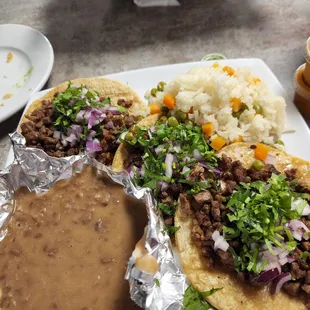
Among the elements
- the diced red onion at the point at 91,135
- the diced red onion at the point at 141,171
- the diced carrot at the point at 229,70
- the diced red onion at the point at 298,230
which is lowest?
the diced red onion at the point at 91,135

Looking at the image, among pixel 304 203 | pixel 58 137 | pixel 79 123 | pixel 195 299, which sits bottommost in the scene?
pixel 195 299

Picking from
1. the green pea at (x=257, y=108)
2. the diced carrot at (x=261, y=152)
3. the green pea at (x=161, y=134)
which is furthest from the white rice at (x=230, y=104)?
the green pea at (x=161, y=134)

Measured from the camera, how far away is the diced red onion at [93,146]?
3.73 meters

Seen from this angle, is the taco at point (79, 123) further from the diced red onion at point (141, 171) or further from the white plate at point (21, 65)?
the white plate at point (21, 65)

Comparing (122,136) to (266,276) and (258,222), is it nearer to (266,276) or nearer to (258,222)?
(258,222)

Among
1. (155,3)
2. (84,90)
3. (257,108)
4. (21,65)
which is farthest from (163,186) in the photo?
(155,3)

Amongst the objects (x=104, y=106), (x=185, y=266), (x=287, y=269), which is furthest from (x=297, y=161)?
(x=104, y=106)

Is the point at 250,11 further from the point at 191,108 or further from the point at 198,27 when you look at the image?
the point at 191,108

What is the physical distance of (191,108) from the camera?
3.74m

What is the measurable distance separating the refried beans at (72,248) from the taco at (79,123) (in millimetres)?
728

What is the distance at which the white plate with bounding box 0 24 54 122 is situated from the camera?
181 inches

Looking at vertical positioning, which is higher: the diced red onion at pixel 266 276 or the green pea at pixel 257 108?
the green pea at pixel 257 108

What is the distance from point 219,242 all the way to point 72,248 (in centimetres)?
96

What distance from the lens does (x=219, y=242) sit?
2.89 meters
